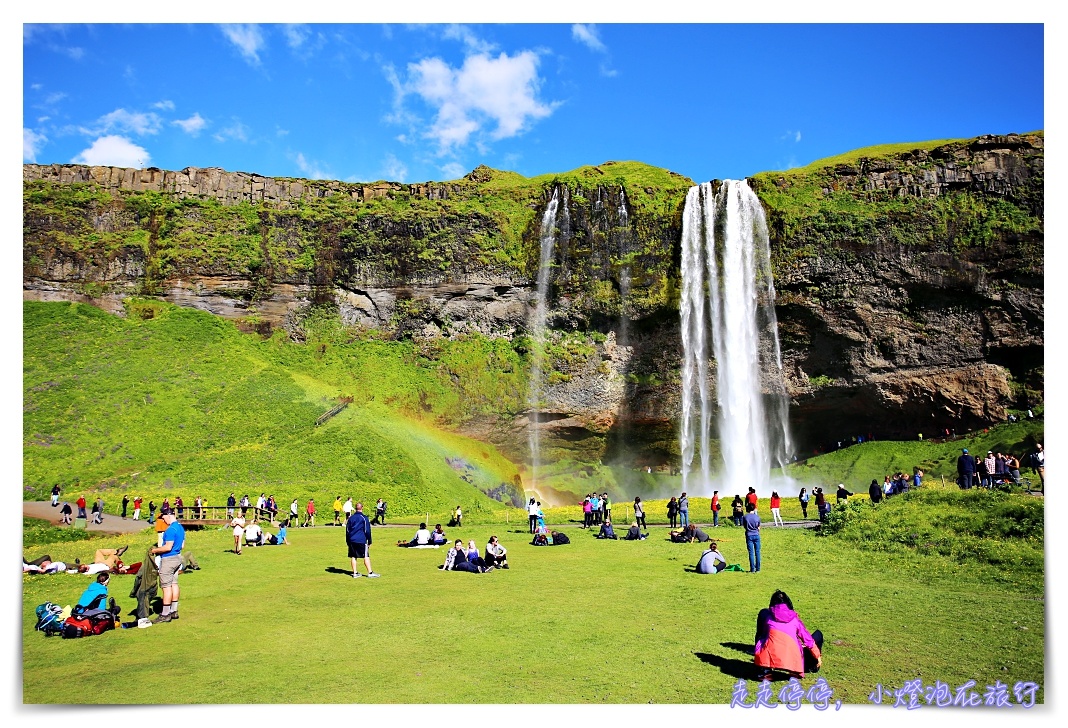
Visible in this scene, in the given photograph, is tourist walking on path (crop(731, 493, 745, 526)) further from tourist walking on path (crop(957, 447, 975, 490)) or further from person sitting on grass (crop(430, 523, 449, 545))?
person sitting on grass (crop(430, 523, 449, 545))

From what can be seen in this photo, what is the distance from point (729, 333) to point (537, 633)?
1624 inches

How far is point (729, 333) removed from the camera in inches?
1964

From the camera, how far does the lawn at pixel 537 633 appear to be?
9.20m

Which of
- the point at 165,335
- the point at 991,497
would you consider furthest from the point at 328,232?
the point at 991,497

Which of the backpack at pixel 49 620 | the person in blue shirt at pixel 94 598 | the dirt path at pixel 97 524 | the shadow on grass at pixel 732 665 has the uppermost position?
the person in blue shirt at pixel 94 598

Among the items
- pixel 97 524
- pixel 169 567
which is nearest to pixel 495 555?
pixel 169 567

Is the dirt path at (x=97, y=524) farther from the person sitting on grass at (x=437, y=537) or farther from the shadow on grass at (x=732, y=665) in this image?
the shadow on grass at (x=732, y=665)

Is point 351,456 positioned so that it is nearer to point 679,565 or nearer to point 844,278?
point 679,565

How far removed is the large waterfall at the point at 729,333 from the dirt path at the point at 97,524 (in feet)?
107

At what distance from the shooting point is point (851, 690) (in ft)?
29.5

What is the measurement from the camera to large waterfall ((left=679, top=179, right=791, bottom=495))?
4912 cm

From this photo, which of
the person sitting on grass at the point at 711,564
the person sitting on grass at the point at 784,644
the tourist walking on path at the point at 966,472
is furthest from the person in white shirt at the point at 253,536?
the tourist walking on path at the point at 966,472

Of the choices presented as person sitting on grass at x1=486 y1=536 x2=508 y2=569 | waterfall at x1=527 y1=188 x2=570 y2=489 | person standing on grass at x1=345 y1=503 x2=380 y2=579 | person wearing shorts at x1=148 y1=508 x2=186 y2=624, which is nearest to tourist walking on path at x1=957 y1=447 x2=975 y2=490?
person sitting on grass at x1=486 y1=536 x2=508 y2=569

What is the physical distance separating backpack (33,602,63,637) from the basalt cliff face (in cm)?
3942
